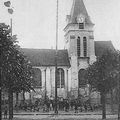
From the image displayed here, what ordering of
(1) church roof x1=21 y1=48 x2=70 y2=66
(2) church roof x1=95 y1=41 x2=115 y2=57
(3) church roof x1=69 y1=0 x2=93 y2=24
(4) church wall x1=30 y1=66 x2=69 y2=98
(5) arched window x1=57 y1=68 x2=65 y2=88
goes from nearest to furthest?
(4) church wall x1=30 y1=66 x2=69 y2=98, (1) church roof x1=21 y1=48 x2=70 y2=66, (5) arched window x1=57 y1=68 x2=65 y2=88, (3) church roof x1=69 y1=0 x2=93 y2=24, (2) church roof x1=95 y1=41 x2=115 y2=57

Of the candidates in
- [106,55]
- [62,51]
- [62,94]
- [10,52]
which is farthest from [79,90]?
[10,52]

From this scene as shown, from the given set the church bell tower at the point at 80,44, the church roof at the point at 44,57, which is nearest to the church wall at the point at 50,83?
the church roof at the point at 44,57

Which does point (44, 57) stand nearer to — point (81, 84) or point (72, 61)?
point (72, 61)

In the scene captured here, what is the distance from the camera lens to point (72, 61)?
184ft

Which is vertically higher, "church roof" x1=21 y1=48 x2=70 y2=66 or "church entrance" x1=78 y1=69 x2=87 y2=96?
"church roof" x1=21 y1=48 x2=70 y2=66

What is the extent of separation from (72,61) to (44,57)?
523 cm

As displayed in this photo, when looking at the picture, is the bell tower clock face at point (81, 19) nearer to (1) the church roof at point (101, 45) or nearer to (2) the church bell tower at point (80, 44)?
(2) the church bell tower at point (80, 44)

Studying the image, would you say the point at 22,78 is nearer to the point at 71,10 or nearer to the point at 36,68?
the point at 36,68

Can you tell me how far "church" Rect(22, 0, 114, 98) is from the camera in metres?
55.4

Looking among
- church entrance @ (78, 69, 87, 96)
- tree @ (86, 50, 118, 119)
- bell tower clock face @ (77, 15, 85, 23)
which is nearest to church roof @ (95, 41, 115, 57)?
church entrance @ (78, 69, 87, 96)

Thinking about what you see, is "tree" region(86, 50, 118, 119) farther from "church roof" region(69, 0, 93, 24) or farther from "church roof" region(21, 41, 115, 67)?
"church roof" region(69, 0, 93, 24)

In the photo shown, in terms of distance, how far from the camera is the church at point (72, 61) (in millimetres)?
55375

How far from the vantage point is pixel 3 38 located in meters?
18.1

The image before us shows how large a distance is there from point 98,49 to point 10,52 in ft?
139
